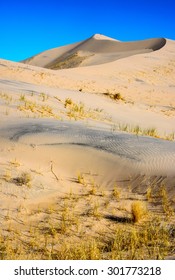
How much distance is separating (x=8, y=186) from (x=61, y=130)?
8.31 feet

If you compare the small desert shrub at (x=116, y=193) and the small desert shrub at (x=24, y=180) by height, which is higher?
the small desert shrub at (x=24, y=180)

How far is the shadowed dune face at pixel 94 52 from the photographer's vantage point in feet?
132

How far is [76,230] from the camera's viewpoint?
452 centimetres

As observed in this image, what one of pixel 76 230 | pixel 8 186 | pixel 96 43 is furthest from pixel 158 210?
pixel 96 43

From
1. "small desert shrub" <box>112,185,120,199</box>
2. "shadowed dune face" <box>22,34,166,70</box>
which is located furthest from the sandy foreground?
"shadowed dune face" <box>22,34,166,70</box>

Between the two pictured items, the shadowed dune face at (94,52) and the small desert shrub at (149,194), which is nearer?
the small desert shrub at (149,194)

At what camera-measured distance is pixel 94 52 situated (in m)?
48.5

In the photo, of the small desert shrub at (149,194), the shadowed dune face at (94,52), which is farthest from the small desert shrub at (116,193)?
the shadowed dune face at (94,52)

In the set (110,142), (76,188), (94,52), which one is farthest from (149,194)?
(94,52)

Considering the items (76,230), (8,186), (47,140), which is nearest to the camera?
(76,230)

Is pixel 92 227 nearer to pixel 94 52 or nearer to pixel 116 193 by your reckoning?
pixel 116 193

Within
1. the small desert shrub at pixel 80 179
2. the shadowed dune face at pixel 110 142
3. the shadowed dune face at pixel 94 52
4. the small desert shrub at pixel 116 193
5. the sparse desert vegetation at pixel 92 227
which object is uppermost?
the shadowed dune face at pixel 94 52

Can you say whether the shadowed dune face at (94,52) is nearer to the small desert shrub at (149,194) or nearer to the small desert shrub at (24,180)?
the small desert shrub at (24,180)
